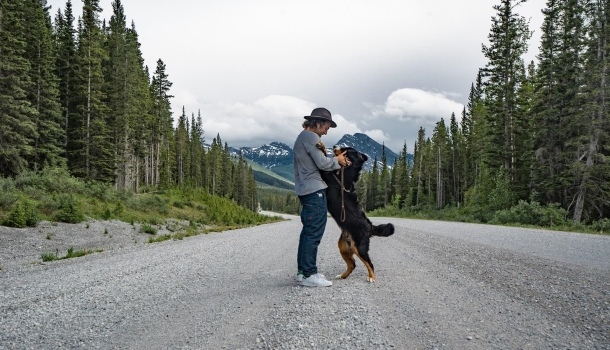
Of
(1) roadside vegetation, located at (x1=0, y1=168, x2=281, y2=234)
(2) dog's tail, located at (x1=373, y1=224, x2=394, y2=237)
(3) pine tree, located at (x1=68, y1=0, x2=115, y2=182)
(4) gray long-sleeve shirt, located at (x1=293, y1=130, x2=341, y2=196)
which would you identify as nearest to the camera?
(4) gray long-sleeve shirt, located at (x1=293, y1=130, x2=341, y2=196)

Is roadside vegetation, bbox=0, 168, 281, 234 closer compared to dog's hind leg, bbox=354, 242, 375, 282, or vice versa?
dog's hind leg, bbox=354, 242, 375, 282

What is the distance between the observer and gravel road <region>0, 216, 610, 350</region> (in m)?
2.98

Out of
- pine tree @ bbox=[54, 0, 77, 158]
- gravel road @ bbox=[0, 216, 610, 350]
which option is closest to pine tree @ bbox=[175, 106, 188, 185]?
pine tree @ bbox=[54, 0, 77, 158]

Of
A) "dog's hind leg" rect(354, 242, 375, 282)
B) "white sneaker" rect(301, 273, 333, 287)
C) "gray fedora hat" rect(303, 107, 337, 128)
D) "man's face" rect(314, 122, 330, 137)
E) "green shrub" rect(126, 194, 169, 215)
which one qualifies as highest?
"gray fedora hat" rect(303, 107, 337, 128)

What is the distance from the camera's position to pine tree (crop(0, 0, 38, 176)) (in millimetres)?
19438

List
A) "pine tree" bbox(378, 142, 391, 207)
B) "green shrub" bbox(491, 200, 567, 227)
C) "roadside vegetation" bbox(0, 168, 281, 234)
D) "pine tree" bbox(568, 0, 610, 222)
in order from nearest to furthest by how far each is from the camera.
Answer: "roadside vegetation" bbox(0, 168, 281, 234)
"green shrub" bbox(491, 200, 567, 227)
"pine tree" bbox(568, 0, 610, 222)
"pine tree" bbox(378, 142, 391, 207)

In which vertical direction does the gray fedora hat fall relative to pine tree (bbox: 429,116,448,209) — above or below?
below

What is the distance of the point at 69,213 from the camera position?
14.4 meters

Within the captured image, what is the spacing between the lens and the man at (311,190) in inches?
190

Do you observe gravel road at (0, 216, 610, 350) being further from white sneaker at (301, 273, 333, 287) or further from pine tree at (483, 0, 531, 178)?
pine tree at (483, 0, 531, 178)

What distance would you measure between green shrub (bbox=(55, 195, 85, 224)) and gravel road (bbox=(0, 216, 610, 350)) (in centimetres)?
813

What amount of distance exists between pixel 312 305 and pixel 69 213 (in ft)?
46.5

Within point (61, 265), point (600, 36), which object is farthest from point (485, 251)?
point (600, 36)

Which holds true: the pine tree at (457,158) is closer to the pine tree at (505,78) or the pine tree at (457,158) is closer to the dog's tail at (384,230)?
the pine tree at (505,78)
